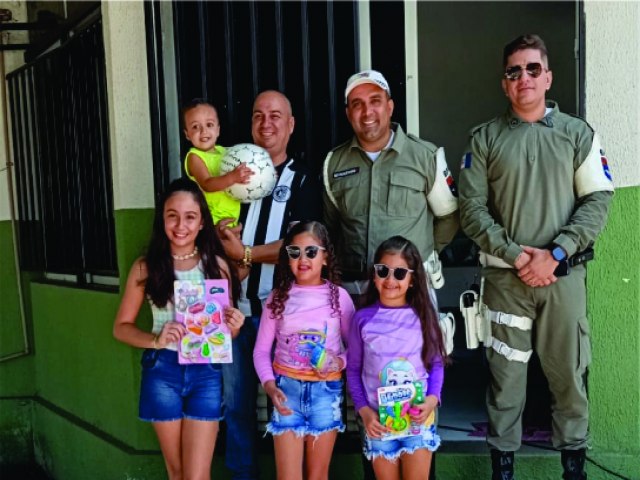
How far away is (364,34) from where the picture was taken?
3.64 metres

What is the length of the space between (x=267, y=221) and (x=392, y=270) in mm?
780

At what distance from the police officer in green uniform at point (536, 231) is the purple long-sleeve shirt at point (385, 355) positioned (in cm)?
50

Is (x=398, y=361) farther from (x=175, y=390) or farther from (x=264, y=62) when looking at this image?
(x=264, y=62)

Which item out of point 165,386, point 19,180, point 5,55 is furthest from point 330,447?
point 5,55

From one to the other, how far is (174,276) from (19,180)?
2.99 meters

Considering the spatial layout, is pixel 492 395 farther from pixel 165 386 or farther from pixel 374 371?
pixel 165 386

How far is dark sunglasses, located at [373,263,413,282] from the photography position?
2781mm

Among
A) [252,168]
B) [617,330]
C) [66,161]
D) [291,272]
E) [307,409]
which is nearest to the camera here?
[307,409]

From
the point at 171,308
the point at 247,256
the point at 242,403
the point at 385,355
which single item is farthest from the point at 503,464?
the point at 171,308

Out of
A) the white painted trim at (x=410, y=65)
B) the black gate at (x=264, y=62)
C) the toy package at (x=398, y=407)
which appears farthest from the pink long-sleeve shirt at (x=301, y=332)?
the white painted trim at (x=410, y=65)

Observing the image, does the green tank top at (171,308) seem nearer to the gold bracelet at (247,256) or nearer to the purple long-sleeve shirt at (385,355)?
the gold bracelet at (247,256)

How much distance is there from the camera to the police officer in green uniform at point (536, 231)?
2965mm

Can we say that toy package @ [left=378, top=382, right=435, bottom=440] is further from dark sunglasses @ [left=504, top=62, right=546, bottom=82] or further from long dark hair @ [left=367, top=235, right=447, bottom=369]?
dark sunglasses @ [left=504, top=62, right=546, bottom=82]

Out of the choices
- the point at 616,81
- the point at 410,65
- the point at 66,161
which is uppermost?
the point at 410,65
